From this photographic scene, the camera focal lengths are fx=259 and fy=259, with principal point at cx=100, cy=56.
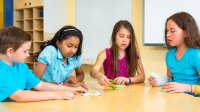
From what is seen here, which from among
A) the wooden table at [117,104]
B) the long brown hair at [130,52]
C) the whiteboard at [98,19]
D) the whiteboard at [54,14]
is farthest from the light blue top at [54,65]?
the whiteboard at [54,14]

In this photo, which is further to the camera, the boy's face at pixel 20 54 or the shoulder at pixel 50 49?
the shoulder at pixel 50 49

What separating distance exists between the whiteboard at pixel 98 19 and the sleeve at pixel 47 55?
1.86m

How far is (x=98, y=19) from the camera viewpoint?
3916 mm

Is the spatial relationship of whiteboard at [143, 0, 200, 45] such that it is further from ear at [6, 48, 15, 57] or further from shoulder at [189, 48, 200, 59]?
ear at [6, 48, 15, 57]

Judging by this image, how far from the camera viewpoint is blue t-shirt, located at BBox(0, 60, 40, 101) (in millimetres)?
1242

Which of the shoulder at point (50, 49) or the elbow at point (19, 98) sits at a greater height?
the shoulder at point (50, 49)

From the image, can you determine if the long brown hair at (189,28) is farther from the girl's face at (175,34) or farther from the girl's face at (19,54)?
the girl's face at (19,54)

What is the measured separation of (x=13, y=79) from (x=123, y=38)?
3.23ft

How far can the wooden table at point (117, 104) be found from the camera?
1.10m

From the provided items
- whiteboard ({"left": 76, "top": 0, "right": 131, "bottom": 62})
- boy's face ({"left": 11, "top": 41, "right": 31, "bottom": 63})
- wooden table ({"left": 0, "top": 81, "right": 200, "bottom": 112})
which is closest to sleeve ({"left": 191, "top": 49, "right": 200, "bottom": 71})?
wooden table ({"left": 0, "top": 81, "right": 200, "bottom": 112})

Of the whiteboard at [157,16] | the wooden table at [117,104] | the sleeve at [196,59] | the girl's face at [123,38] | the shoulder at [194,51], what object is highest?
the whiteboard at [157,16]

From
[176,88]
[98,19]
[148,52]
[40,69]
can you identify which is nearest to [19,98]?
[40,69]

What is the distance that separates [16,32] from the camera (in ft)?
4.52

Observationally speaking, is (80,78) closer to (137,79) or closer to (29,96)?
(137,79)
